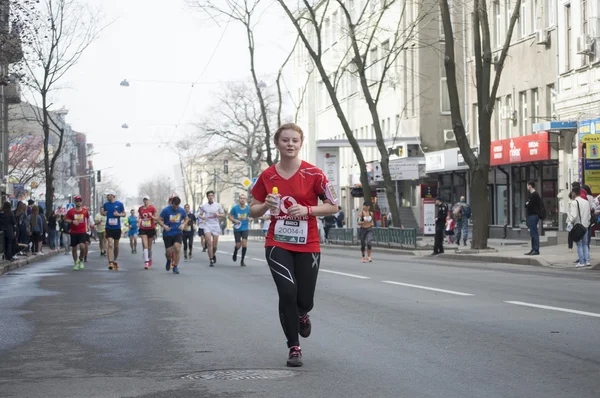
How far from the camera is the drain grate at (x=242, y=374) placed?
802 centimetres

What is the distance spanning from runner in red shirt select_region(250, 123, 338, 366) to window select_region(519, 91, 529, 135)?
35.1 meters

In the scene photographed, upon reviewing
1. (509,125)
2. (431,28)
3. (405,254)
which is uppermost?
(431,28)

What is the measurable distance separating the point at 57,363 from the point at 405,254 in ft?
90.4

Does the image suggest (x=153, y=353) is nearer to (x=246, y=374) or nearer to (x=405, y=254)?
(x=246, y=374)

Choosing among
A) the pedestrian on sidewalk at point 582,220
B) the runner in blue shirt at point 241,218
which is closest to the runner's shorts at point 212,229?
the runner in blue shirt at point 241,218

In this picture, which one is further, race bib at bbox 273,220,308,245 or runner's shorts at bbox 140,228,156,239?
runner's shorts at bbox 140,228,156,239

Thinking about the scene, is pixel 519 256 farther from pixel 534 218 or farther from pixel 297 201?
pixel 297 201

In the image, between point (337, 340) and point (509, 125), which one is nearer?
point (337, 340)

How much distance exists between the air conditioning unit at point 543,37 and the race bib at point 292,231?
1314 inches

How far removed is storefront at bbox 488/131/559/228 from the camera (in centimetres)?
3964

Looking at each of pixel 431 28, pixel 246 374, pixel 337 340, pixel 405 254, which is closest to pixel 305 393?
pixel 246 374

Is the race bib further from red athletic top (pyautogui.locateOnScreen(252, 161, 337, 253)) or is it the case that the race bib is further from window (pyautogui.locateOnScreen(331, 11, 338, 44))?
window (pyautogui.locateOnScreen(331, 11, 338, 44))

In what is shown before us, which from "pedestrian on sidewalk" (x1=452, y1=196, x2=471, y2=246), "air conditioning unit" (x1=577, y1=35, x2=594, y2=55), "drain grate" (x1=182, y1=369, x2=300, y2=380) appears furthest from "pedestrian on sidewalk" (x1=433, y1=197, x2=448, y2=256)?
"drain grate" (x1=182, y1=369, x2=300, y2=380)

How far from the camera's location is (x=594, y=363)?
832 cm
